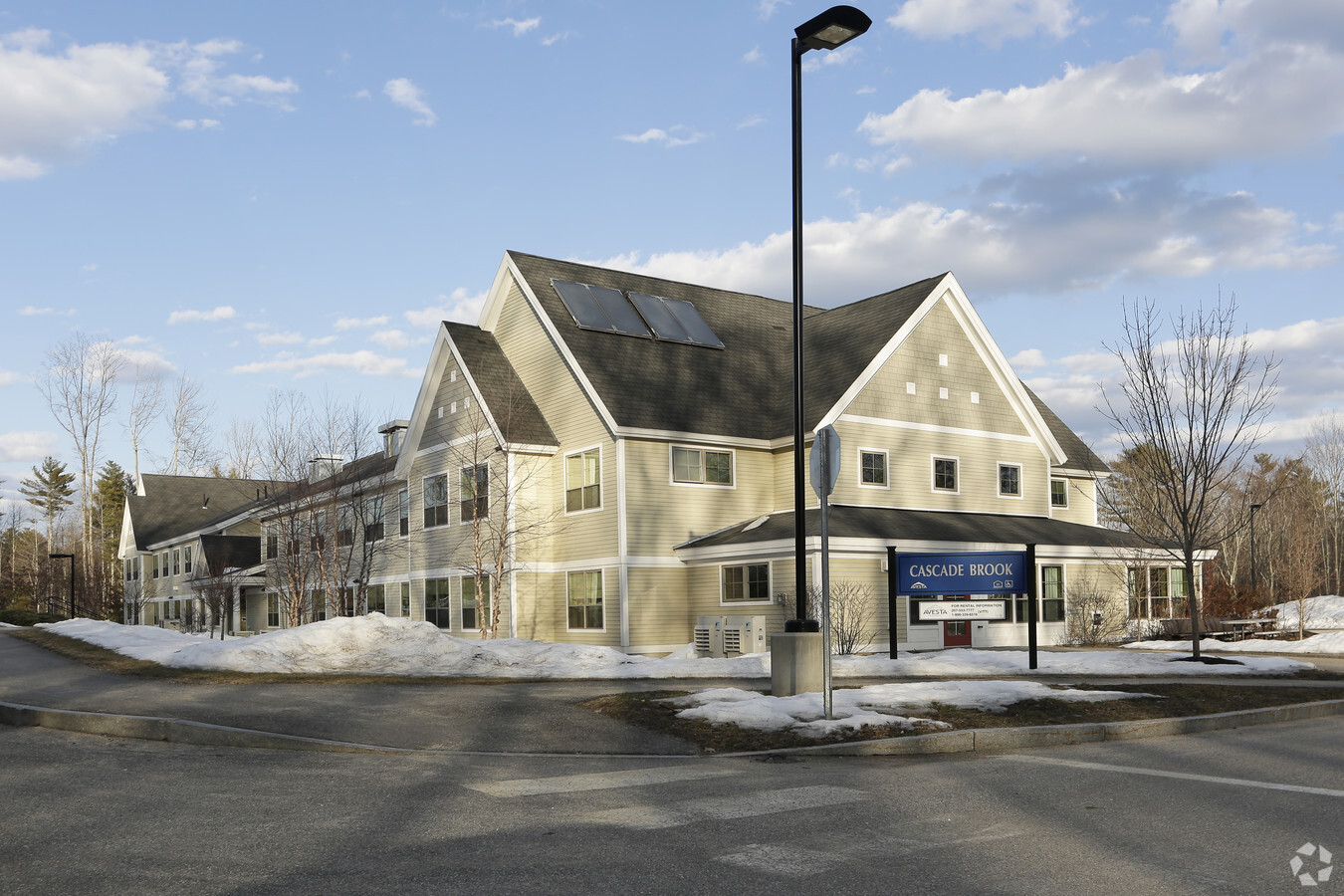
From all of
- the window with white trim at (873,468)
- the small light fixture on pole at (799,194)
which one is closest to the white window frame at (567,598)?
the window with white trim at (873,468)

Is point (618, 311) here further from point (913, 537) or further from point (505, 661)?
point (505, 661)

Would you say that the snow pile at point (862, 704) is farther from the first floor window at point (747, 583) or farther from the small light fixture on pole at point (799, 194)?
the first floor window at point (747, 583)

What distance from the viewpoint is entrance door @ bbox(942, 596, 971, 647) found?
2928cm

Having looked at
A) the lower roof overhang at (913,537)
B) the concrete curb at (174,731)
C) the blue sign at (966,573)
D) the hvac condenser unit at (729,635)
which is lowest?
the hvac condenser unit at (729,635)

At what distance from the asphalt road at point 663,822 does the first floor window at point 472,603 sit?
20649 millimetres

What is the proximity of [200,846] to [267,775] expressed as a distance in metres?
2.81

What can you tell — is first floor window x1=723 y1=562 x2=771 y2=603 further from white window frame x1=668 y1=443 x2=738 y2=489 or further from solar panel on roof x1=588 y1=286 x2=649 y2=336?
solar panel on roof x1=588 y1=286 x2=649 y2=336

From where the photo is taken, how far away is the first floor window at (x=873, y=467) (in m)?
30.3

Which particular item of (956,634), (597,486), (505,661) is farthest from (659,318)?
(505,661)

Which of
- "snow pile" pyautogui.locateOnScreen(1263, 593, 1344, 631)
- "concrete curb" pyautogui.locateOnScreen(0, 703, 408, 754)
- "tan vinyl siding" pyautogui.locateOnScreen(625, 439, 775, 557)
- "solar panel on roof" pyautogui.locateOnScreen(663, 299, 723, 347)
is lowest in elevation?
"snow pile" pyautogui.locateOnScreen(1263, 593, 1344, 631)

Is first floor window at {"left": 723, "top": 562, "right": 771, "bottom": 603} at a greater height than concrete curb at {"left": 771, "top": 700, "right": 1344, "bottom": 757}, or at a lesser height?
greater

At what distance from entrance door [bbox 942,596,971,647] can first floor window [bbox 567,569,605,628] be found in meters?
9.21

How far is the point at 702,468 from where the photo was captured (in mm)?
29828

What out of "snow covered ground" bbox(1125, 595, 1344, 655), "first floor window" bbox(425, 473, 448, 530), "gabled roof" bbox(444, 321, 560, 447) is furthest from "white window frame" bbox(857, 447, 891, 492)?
"first floor window" bbox(425, 473, 448, 530)
